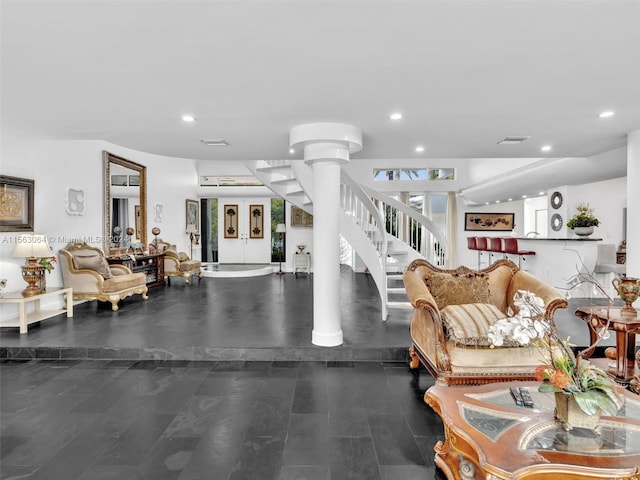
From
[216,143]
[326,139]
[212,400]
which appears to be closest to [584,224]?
[326,139]

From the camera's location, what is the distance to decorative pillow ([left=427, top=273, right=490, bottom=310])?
3.34 metres

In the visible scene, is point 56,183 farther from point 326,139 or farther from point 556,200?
point 556,200

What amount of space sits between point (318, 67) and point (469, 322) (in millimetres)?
2223

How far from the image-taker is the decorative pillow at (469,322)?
2.72 m

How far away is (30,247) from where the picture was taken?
430 cm

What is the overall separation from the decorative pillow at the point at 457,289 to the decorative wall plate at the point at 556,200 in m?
6.90

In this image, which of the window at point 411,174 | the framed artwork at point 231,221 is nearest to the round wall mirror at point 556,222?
the window at point 411,174

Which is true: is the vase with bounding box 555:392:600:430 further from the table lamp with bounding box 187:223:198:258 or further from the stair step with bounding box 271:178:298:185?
the table lamp with bounding box 187:223:198:258

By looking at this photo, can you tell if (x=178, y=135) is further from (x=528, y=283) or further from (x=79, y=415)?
(x=528, y=283)

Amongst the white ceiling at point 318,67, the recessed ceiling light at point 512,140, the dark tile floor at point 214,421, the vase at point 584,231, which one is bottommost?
the dark tile floor at point 214,421

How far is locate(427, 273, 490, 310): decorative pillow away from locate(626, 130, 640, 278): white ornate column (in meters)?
1.79

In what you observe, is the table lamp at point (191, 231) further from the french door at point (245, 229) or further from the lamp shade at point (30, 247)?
the lamp shade at point (30, 247)

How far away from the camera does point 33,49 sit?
2.16 metres

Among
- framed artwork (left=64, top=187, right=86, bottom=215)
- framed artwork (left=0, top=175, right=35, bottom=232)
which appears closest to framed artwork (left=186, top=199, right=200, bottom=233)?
framed artwork (left=64, top=187, right=86, bottom=215)
